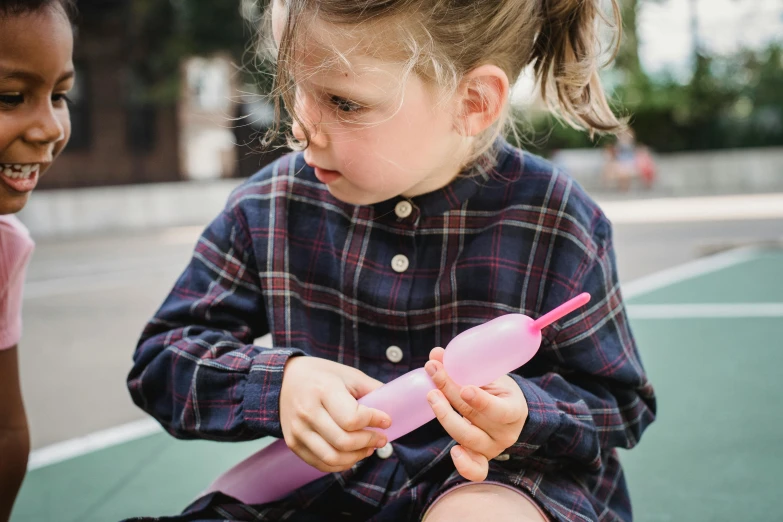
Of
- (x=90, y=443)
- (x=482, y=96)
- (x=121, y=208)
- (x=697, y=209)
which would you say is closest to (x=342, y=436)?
(x=482, y=96)

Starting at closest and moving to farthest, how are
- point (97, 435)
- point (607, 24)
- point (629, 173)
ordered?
point (607, 24)
point (97, 435)
point (629, 173)

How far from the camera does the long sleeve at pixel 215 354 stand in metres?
0.99

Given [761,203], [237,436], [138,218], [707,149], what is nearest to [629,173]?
[707,149]

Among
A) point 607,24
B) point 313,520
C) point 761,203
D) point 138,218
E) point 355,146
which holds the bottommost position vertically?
point 138,218

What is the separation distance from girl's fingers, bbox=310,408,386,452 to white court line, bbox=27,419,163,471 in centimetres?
117

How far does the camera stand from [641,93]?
13.3 m

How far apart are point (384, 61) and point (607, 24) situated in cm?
35

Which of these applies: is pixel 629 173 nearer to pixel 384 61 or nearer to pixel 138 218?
pixel 138 218

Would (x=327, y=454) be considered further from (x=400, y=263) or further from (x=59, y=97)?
(x=59, y=97)

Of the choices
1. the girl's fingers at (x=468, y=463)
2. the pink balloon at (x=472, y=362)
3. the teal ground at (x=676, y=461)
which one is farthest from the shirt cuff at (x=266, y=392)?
the teal ground at (x=676, y=461)

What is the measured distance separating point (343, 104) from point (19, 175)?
0.51 meters

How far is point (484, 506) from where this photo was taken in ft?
3.04

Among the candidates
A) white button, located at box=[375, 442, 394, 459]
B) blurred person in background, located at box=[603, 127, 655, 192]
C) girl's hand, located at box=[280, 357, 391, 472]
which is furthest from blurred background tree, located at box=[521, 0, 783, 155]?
girl's hand, located at box=[280, 357, 391, 472]

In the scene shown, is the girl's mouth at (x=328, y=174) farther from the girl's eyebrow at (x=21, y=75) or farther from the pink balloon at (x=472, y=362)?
the girl's eyebrow at (x=21, y=75)
